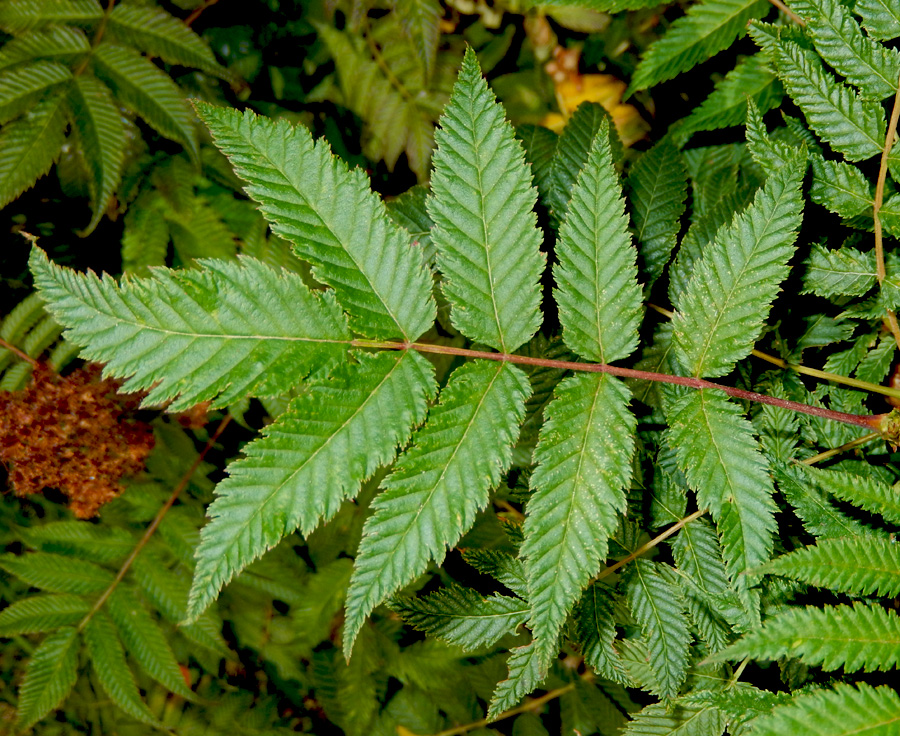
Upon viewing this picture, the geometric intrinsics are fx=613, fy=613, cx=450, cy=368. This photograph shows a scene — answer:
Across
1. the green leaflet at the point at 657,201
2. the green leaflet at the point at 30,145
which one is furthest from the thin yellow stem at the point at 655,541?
the green leaflet at the point at 30,145

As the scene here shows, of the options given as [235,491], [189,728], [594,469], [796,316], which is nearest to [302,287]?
[235,491]

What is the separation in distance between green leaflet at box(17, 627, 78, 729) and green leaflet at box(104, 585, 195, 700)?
0.58 feet

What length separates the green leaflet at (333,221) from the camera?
1.22 meters

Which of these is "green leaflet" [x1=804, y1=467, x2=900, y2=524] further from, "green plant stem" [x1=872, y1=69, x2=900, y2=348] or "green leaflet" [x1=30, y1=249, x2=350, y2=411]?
"green leaflet" [x1=30, y1=249, x2=350, y2=411]

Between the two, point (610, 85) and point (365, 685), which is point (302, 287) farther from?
point (610, 85)

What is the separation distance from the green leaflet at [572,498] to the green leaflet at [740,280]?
21 cm

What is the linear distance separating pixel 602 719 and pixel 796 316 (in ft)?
5.13

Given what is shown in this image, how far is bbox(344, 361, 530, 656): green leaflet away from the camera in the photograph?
118 cm

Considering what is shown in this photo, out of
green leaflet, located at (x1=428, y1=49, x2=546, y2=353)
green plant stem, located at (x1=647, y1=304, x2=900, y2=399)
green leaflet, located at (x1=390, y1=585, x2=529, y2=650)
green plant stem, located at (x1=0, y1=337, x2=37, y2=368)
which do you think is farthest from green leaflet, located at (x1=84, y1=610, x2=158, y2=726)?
green plant stem, located at (x1=647, y1=304, x2=900, y2=399)

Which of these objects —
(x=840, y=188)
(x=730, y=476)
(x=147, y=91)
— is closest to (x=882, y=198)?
(x=840, y=188)

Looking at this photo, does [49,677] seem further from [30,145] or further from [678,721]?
[678,721]

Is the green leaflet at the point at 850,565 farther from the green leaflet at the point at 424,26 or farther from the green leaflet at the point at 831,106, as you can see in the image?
the green leaflet at the point at 424,26

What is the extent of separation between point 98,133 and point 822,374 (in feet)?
7.51

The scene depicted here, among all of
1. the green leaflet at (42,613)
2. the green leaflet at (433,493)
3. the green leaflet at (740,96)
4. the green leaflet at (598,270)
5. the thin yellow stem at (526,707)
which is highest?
the green leaflet at (740,96)
